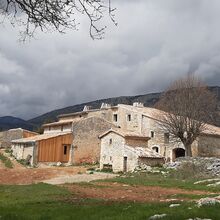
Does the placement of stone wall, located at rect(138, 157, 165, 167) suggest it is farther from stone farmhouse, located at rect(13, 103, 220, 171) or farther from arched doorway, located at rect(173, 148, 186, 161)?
arched doorway, located at rect(173, 148, 186, 161)

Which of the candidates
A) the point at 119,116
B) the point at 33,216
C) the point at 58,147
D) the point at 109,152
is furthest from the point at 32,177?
the point at 119,116

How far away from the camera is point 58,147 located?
6125 centimetres

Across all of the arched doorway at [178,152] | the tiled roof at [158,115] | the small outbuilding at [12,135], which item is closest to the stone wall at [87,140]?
the tiled roof at [158,115]

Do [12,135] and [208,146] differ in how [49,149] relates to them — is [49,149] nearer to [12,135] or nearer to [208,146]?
[208,146]

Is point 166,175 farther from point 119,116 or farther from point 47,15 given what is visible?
point 119,116

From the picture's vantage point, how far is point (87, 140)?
63.3 m

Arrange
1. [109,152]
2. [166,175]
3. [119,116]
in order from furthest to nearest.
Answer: [119,116] < [109,152] < [166,175]

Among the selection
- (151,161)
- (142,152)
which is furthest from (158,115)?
(151,161)

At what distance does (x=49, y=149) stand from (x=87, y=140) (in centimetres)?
586

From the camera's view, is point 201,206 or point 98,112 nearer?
point 201,206

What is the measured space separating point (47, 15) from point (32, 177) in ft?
92.8

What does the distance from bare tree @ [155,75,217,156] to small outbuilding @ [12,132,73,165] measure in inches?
543

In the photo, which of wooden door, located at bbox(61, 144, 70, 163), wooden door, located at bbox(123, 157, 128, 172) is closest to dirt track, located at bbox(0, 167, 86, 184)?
wooden door, located at bbox(123, 157, 128, 172)

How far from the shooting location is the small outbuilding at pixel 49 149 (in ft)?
197
